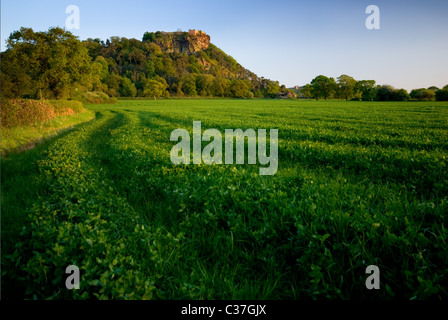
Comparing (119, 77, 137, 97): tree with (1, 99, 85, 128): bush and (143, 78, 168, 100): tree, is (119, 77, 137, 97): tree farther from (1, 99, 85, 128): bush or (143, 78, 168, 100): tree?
(1, 99, 85, 128): bush

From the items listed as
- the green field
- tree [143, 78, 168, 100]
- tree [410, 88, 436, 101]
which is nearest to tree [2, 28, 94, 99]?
the green field

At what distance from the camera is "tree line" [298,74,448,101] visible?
86.4m

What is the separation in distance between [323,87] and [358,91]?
16.6m

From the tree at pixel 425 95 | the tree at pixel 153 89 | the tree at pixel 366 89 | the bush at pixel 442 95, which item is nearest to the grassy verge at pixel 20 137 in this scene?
the tree at pixel 153 89

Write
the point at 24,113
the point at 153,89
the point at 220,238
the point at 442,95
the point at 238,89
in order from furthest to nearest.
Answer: the point at 238,89
the point at 153,89
the point at 442,95
the point at 24,113
the point at 220,238

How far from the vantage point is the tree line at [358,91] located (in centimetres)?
8644

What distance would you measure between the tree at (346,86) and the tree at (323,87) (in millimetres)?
2929

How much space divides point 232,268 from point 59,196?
419 cm

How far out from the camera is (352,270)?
2.67m

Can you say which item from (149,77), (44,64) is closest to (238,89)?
(149,77)

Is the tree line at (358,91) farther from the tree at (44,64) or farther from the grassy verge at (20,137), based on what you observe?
the grassy verge at (20,137)

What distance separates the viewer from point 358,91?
104250mm

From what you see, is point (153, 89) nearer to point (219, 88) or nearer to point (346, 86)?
point (219, 88)
